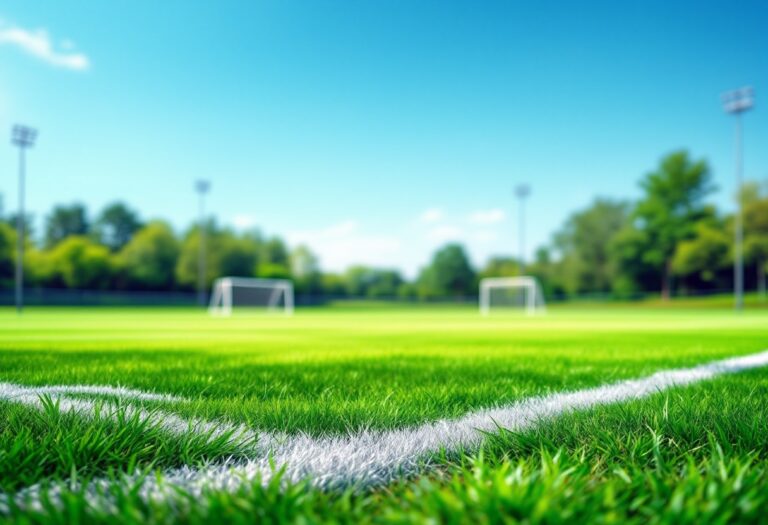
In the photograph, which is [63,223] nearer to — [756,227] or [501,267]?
[501,267]

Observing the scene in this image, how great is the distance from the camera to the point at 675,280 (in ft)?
177

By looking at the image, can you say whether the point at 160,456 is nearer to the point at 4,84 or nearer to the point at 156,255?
the point at 156,255

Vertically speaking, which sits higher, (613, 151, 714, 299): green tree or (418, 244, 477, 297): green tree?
(613, 151, 714, 299): green tree

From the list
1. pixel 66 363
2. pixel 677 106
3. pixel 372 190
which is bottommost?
pixel 66 363

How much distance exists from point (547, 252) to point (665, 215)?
62.4ft

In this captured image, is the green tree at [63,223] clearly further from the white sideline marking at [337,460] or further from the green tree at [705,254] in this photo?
the white sideline marking at [337,460]

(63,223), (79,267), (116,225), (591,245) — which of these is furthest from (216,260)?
(591,245)

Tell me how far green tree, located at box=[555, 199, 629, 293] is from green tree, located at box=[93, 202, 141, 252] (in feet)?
195

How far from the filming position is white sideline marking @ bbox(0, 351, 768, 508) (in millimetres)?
1165

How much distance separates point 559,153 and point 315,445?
80457 millimetres

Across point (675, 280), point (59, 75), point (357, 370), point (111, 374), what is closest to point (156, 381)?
point (111, 374)

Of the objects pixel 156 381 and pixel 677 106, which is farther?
pixel 677 106

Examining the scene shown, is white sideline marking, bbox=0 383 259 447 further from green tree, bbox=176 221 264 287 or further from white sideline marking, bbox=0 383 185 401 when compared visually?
green tree, bbox=176 221 264 287

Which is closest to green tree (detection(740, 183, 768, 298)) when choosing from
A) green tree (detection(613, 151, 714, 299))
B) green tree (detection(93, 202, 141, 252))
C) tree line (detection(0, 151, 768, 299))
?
tree line (detection(0, 151, 768, 299))
